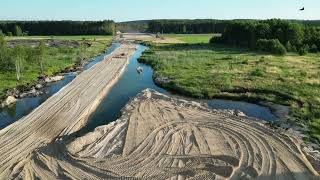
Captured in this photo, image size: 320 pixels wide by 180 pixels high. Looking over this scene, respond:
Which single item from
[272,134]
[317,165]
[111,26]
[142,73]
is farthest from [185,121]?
[111,26]

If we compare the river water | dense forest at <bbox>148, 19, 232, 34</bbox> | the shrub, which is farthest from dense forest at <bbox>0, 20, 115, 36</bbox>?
the river water

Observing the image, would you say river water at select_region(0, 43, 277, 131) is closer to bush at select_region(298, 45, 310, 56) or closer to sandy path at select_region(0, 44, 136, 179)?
sandy path at select_region(0, 44, 136, 179)

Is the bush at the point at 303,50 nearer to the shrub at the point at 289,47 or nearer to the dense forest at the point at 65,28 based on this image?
the shrub at the point at 289,47

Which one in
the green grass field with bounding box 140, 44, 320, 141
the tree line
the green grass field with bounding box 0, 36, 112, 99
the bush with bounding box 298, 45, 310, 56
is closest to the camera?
the green grass field with bounding box 140, 44, 320, 141

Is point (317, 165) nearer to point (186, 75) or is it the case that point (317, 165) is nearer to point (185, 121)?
point (185, 121)

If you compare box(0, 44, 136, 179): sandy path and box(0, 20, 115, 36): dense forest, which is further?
box(0, 20, 115, 36): dense forest

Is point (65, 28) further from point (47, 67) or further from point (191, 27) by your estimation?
point (47, 67)

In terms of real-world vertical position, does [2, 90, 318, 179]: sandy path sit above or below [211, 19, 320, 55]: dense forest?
below

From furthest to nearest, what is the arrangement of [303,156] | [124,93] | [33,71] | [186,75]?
[33,71] → [186,75] → [124,93] → [303,156]
